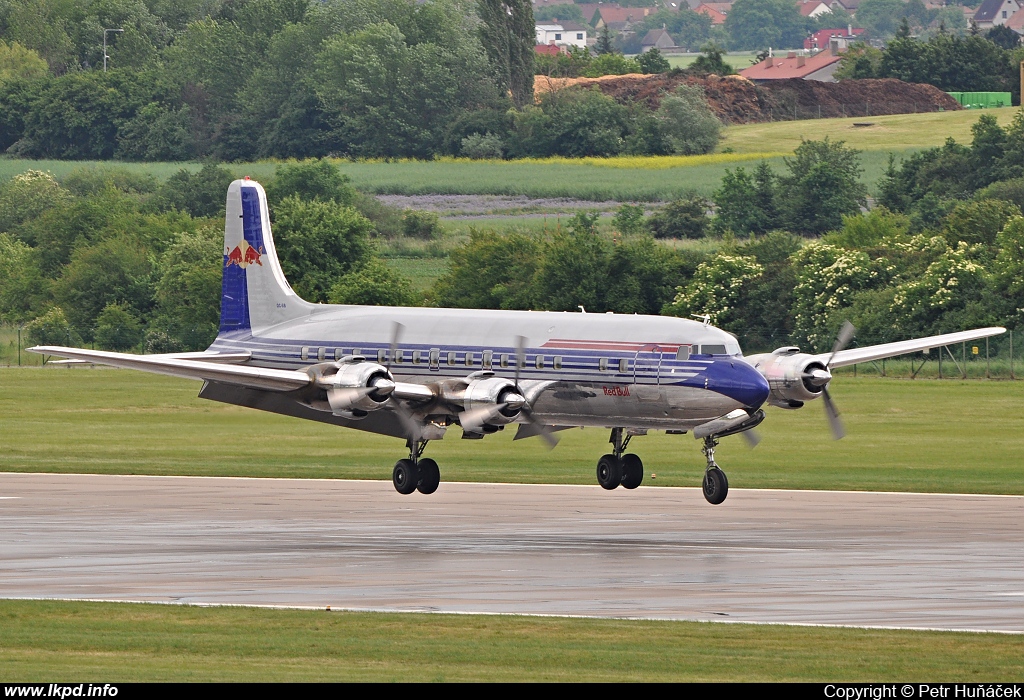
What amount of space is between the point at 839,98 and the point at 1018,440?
109m

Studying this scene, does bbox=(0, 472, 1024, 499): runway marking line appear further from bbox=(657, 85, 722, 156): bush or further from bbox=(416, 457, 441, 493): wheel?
bbox=(657, 85, 722, 156): bush

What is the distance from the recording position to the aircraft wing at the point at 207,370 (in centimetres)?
4209

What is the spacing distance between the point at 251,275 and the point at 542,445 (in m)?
14.7

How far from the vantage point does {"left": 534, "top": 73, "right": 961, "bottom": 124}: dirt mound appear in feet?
532

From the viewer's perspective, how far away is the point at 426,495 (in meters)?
44.6

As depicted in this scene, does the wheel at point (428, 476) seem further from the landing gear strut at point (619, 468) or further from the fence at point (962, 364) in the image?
the fence at point (962, 364)

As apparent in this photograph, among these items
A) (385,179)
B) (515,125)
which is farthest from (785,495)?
(515,125)

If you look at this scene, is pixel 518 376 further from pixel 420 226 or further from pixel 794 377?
pixel 420 226

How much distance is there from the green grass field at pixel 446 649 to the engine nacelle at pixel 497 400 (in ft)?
51.5

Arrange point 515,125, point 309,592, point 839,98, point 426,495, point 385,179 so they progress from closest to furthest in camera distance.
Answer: point 309,592 < point 426,495 < point 385,179 < point 515,125 < point 839,98

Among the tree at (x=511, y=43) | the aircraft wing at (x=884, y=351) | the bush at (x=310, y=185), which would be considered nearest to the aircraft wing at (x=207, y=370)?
the aircraft wing at (x=884, y=351)

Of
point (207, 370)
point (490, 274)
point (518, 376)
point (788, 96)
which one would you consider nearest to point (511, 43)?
point (788, 96)

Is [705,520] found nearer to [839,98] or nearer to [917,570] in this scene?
[917,570]

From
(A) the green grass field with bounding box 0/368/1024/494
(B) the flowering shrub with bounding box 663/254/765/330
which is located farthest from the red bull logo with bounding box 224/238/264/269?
(B) the flowering shrub with bounding box 663/254/765/330
